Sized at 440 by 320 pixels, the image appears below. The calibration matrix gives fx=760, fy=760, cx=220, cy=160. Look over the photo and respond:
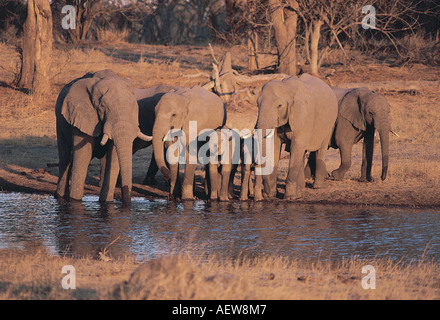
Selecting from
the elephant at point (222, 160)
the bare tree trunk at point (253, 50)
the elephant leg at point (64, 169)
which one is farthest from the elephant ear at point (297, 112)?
the bare tree trunk at point (253, 50)

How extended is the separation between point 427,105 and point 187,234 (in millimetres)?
12423

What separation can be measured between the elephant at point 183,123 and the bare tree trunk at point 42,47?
9.49 m

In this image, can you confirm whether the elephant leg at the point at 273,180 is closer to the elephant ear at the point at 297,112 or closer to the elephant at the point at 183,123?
the elephant ear at the point at 297,112

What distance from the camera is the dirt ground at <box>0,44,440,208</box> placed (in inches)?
554

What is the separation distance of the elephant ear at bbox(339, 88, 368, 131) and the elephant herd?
3 centimetres

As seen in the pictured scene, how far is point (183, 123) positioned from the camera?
45.1 feet

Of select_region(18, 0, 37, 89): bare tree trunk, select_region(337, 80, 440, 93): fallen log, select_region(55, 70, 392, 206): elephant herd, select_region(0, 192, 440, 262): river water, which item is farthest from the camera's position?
select_region(18, 0, 37, 89): bare tree trunk

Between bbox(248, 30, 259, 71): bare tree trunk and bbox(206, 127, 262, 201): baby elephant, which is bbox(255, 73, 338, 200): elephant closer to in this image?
bbox(206, 127, 262, 201): baby elephant

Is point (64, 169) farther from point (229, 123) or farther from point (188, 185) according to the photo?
point (229, 123)

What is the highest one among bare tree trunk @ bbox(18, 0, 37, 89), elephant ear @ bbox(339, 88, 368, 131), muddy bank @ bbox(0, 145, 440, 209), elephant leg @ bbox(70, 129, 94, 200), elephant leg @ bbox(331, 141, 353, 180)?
bare tree trunk @ bbox(18, 0, 37, 89)

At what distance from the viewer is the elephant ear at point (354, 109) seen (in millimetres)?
14970

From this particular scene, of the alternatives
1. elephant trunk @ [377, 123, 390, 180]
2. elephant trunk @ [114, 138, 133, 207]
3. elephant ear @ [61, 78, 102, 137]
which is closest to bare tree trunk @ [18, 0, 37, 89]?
elephant ear @ [61, 78, 102, 137]

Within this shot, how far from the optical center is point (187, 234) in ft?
35.4
